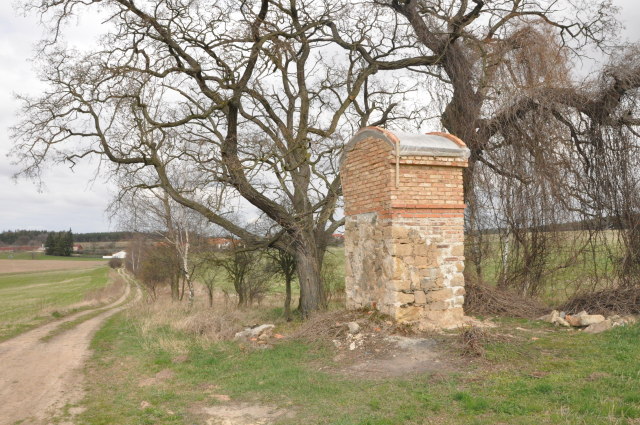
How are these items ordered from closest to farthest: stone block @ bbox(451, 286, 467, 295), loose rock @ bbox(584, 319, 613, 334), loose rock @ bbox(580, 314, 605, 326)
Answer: loose rock @ bbox(584, 319, 613, 334) < loose rock @ bbox(580, 314, 605, 326) < stone block @ bbox(451, 286, 467, 295)

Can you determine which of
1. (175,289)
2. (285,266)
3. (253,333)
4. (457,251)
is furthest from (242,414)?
(175,289)

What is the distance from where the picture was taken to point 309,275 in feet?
50.2

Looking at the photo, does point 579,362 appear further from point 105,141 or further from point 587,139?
point 105,141

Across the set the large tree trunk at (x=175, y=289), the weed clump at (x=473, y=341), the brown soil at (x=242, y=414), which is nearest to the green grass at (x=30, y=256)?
the large tree trunk at (x=175, y=289)

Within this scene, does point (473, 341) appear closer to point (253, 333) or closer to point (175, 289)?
point (253, 333)

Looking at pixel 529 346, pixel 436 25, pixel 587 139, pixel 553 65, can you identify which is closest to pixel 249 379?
pixel 529 346

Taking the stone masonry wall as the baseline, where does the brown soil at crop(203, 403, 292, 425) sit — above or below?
below

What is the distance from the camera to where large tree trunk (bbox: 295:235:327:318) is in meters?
15.1

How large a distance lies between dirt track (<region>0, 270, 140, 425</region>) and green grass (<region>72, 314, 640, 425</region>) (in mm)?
479

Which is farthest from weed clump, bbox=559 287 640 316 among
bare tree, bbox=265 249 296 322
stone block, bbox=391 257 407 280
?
bare tree, bbox=265 249 296 322

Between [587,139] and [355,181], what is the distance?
4.83 m

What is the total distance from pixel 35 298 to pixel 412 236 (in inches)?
1300

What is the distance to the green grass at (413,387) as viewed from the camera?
5.28 m

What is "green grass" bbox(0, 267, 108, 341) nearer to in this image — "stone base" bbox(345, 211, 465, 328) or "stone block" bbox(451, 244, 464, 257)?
"stone base" bbox(345, 211, 465, 328)
